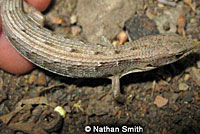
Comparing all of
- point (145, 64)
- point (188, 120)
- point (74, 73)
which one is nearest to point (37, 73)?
point (74, 73)

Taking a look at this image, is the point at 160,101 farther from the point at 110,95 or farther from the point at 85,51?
the point at 85,51

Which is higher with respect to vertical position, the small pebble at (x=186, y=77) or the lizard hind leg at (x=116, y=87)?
the small pebble at (x=186, y=77)

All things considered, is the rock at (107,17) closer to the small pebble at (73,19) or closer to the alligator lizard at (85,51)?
the small pebble at (73,19)

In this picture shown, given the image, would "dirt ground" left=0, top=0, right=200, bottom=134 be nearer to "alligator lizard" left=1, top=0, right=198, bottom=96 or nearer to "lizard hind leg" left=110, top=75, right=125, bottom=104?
"lizard hind leg" left=110, top=75, right=125, bottom=104

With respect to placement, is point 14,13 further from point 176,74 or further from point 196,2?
point 196,2

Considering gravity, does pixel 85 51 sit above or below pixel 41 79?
above

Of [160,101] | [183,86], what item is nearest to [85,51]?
[160,101]

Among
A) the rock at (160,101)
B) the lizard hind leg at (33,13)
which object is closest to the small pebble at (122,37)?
the rock at (160,101)

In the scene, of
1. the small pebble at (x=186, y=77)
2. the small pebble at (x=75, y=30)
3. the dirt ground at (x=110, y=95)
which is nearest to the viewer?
the dirt ground at (x=110, y=95)
